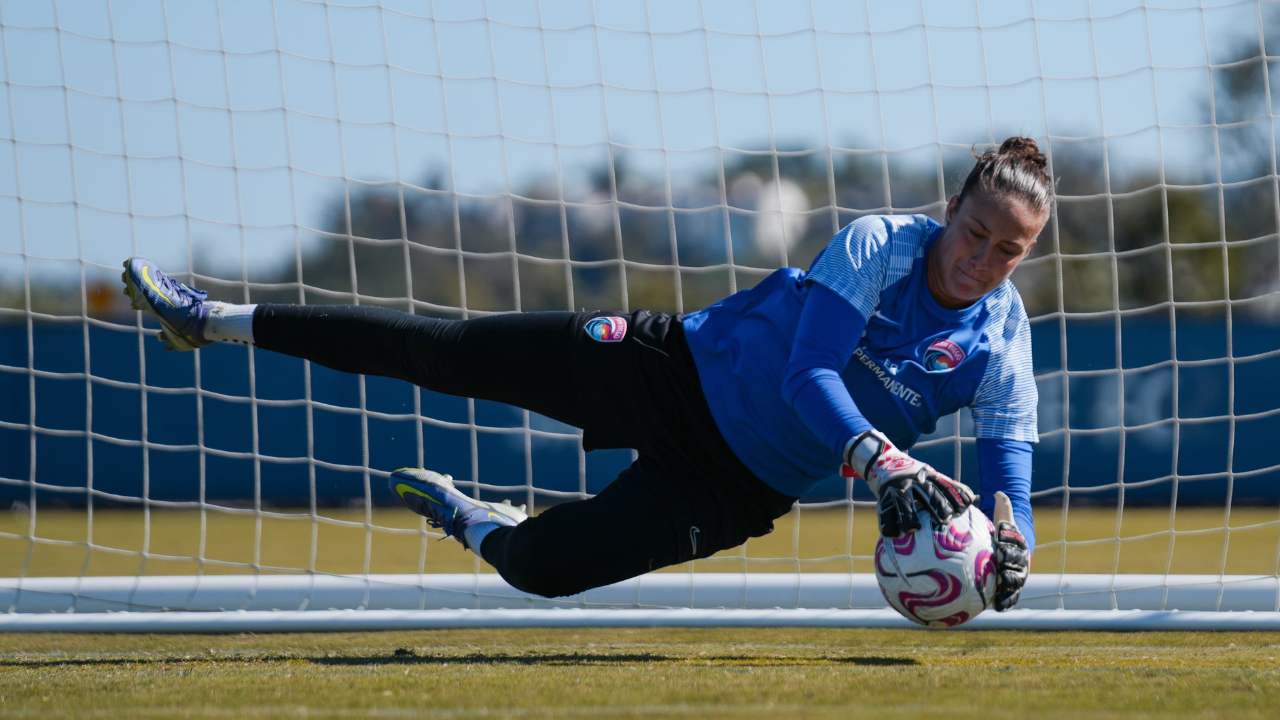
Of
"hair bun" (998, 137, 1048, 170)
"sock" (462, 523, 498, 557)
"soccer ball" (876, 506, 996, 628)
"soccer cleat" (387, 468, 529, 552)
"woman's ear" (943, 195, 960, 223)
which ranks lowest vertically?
"soccer ball" (876, 506, 996, 628)

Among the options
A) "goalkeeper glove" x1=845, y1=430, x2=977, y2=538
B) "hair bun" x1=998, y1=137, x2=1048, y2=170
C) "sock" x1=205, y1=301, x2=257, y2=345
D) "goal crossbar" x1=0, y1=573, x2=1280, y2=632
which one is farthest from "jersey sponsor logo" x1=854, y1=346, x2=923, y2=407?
"sock" x1=205, y1=301, x2=257, y2=345

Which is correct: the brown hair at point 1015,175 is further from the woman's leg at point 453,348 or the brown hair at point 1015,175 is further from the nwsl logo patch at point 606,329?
the woman's leg at point 453,348

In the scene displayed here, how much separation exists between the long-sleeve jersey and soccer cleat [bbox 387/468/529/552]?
3.00ft

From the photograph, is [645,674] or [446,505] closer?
[645,674]

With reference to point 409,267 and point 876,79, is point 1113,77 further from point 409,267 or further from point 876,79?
point 409,267

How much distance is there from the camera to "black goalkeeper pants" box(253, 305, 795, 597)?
3.43m

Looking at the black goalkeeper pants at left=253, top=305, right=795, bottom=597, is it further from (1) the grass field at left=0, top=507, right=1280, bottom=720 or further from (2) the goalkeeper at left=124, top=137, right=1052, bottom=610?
(1) the grass field at left=0, top=507, right=1280, bottom=720

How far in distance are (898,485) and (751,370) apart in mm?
680

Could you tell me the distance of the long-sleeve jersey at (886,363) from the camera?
3.16 m

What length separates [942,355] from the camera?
3199 millimetres

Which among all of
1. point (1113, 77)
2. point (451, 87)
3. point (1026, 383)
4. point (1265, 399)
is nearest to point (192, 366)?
point (451, 87)

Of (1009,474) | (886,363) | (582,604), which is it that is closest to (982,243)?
(886,363)

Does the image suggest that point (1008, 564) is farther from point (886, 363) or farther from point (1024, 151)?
point (1024, 151)

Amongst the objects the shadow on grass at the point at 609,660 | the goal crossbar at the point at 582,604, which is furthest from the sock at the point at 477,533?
the goal crossbar at the point at 582,604
